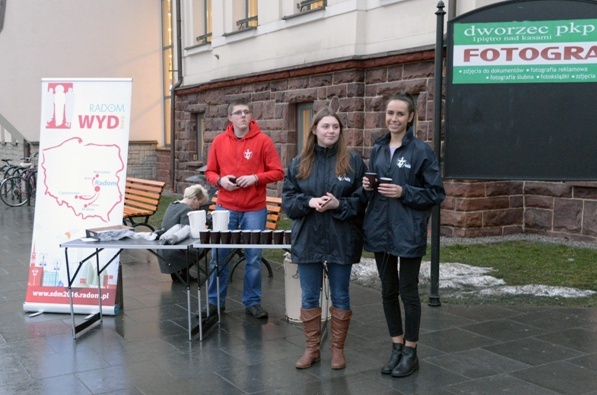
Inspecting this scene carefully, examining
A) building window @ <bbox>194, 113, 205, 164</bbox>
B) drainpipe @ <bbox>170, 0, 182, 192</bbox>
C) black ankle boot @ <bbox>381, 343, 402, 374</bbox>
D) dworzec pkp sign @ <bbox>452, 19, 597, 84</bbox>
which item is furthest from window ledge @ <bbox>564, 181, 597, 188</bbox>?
drainpipe @ <bbox>170, 0, 182, 192</bbox>

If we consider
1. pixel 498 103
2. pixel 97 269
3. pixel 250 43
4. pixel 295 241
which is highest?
pixel 250 43

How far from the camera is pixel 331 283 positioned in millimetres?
5285

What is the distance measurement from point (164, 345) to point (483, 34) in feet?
12.5

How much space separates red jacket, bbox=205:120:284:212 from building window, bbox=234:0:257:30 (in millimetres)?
9975

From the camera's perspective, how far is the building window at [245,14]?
16.6 m

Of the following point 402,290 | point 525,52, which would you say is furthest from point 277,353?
point 525,52

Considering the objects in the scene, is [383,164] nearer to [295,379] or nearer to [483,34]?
[295,379]

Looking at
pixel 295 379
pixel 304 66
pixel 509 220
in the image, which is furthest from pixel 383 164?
pixel 304 66

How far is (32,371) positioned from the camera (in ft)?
17.4

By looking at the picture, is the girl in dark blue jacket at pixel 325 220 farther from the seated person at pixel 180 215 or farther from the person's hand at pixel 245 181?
the seated person at pixel 180 215

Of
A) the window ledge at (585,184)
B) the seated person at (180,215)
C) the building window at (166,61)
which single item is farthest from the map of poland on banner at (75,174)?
the building window at (166,61)

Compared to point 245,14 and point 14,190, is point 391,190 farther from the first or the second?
point 14,190

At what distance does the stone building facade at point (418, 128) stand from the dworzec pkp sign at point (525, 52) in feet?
13.7

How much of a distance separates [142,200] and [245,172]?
17.2 ft
